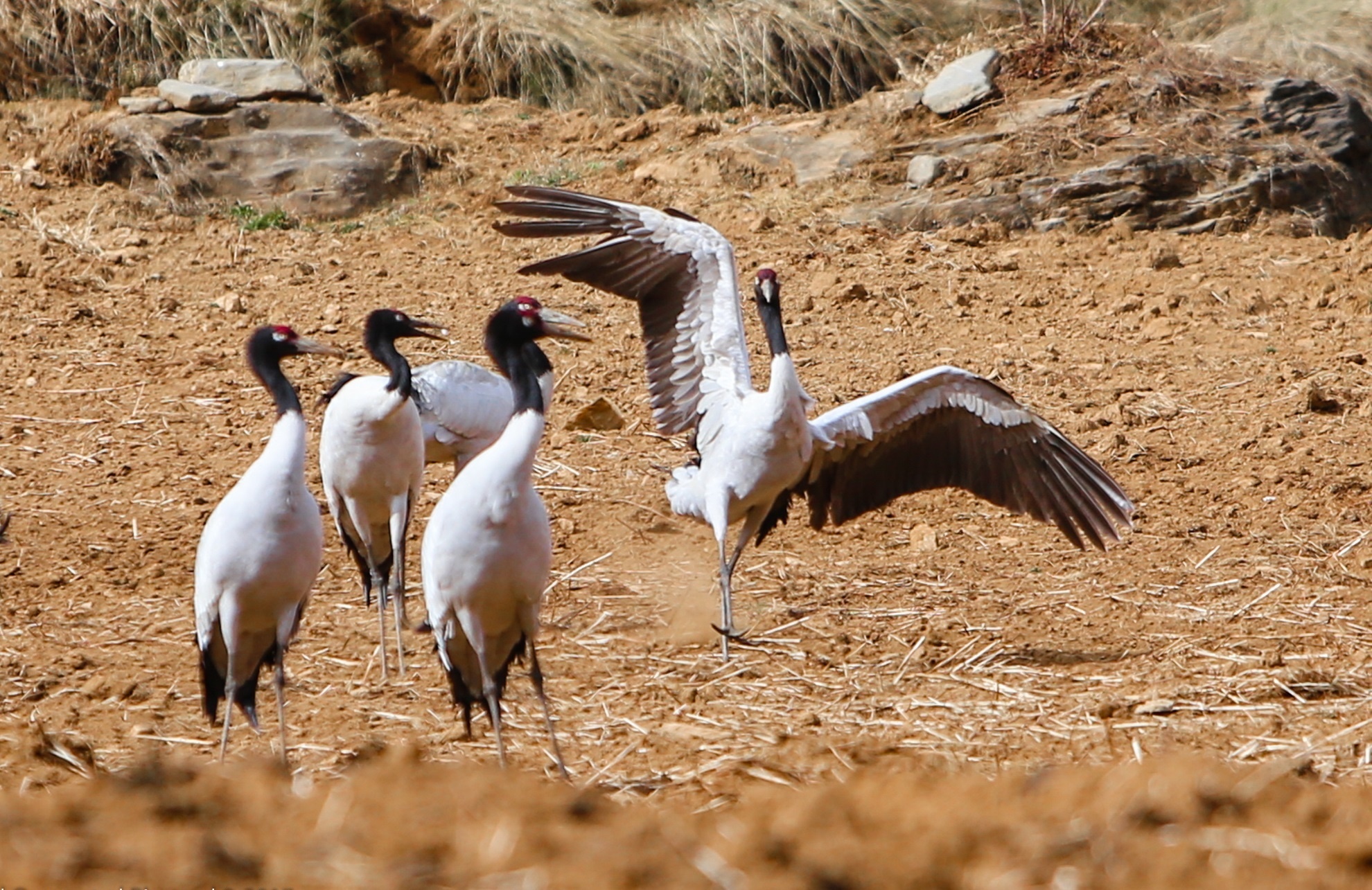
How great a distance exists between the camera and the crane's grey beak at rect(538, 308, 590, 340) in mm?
5758

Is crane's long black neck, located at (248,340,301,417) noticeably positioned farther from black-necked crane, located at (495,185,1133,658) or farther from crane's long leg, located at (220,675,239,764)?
black-necked crane, located at (495,185,1133,658)

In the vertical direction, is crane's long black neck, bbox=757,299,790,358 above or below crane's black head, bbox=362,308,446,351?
below

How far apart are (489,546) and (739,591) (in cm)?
240

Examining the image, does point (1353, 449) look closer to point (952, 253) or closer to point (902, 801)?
point (952, 253)

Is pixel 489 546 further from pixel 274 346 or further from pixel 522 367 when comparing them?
pixel 274 346

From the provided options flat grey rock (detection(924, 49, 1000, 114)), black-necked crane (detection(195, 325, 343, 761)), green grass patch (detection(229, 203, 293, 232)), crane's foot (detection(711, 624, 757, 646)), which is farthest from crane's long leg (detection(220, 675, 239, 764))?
flat grey rock (detection(924, 49, 1000, 114))

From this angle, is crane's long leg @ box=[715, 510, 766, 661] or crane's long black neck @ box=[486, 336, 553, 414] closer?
crane's long black neck @ box=[486, 336, 553, 414]

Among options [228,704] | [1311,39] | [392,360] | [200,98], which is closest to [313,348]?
[392,360]

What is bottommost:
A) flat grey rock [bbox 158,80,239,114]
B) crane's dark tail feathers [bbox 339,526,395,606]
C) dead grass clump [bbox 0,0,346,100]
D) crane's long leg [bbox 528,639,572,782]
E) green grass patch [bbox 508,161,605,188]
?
crane's dark tail feathers [bbox 339,526,395,606]

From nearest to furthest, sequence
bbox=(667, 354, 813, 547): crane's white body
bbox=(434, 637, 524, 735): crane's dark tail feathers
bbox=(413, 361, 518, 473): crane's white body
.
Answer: bbox=(434, 637, 524, 735): crane's dark tail feathers → bbox=(667, 354, 813, 547): crane's white body → bbox=(413, 361, 518, 473): crane's white body

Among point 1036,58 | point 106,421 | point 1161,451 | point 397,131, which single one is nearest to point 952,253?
point 1036,58

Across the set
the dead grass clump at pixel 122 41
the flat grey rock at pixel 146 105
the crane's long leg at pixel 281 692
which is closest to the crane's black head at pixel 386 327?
the crane's long leg at pixel 281 692

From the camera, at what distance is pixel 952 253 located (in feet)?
37.9

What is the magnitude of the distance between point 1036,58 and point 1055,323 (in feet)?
10.4
